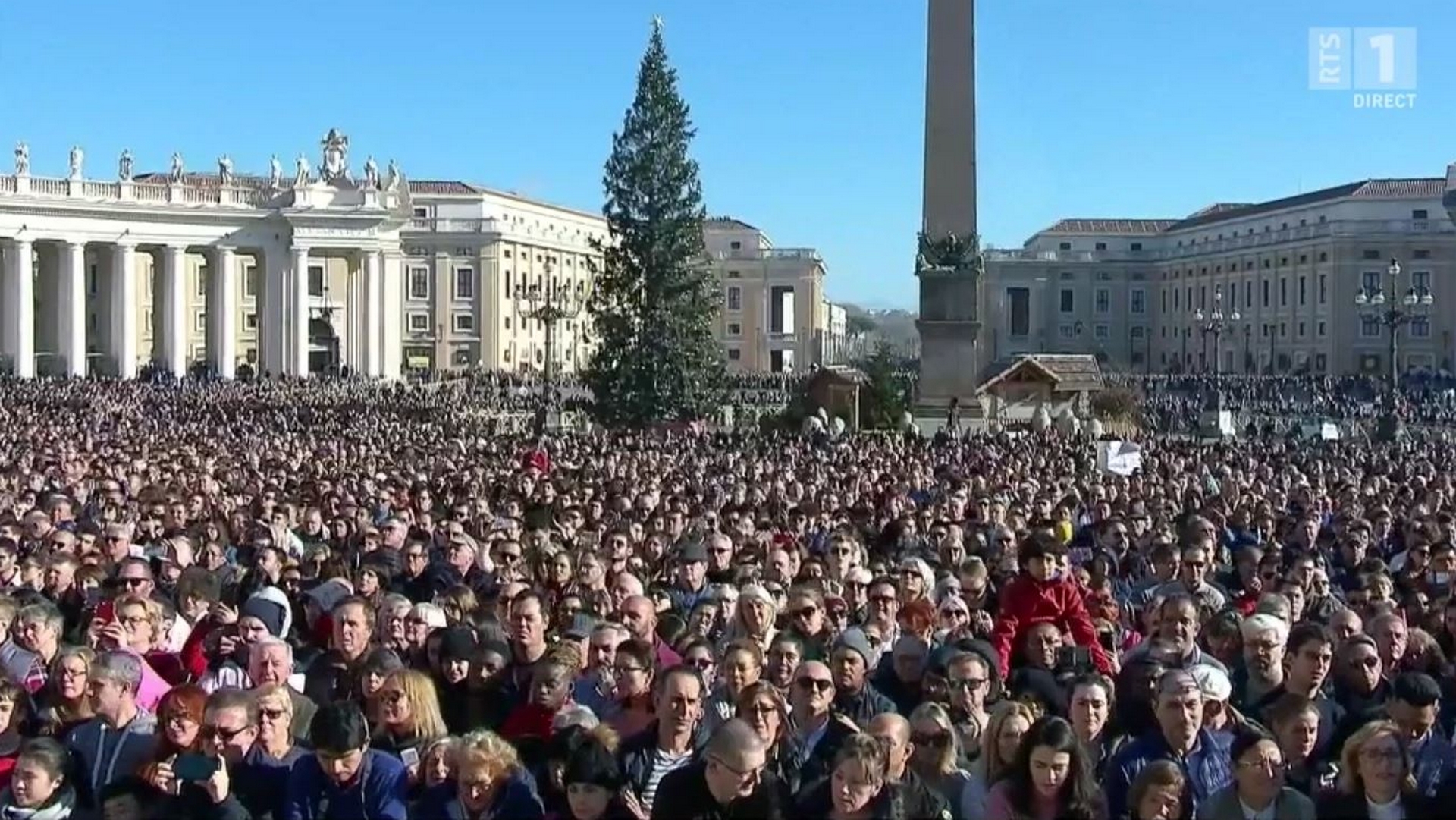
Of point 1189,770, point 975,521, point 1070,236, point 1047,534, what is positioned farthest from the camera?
point 1070,236

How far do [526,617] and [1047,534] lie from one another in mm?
3054

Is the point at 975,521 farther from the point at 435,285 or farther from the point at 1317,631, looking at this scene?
the point at 435,285

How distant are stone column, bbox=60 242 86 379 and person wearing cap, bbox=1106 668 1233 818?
66.3 metres

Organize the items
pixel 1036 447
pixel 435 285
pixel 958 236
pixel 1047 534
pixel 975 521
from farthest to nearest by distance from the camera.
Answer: pixel 435 285
pixel 958 236
pixel 1036 447
pixel 975 521
pixel 1047 534

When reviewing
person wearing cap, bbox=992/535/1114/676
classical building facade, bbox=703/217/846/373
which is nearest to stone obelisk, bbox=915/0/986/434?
person wearing cap, bbox=992/535/1114/676

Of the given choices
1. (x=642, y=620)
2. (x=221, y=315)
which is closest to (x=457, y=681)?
(x=642, y=620)

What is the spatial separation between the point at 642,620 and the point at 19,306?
63225mm

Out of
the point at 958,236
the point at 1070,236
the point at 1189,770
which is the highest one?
the point at 1070,236

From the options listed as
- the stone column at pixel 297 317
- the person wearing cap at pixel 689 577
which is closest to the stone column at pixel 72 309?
the stone column at pixel 297 317

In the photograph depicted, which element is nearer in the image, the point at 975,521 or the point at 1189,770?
the point at 1189,770

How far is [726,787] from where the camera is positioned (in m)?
4.77

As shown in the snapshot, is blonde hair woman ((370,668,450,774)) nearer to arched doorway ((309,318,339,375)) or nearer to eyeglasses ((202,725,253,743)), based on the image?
eyeglasses ((202,725,253,743))

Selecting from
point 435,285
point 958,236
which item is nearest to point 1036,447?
point 958,236

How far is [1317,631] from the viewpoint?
656 cm
